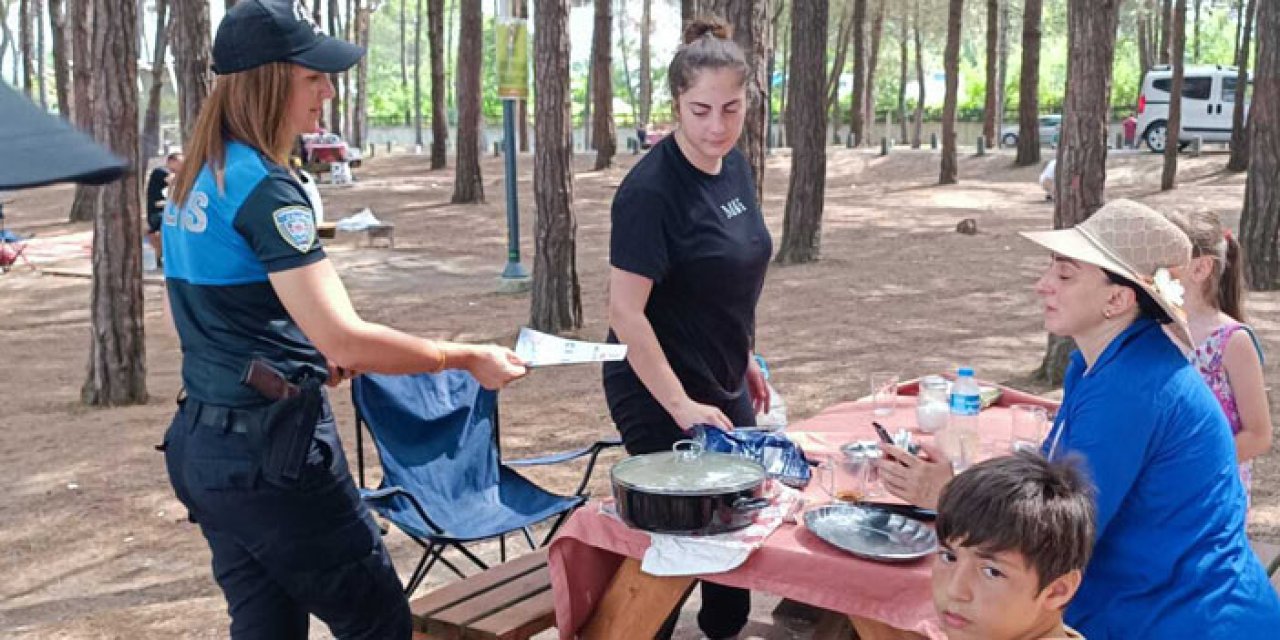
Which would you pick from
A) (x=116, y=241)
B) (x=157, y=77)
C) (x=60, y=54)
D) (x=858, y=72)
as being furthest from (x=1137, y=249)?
(x=858, y=72)

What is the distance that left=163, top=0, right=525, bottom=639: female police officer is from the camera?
7.93 feet

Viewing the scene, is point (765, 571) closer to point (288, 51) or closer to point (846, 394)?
point (288, 51)

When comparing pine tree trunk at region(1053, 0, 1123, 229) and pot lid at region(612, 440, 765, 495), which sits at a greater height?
pine tree trunk at region(1053, 0, 1123, 229)

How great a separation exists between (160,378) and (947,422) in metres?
7.19

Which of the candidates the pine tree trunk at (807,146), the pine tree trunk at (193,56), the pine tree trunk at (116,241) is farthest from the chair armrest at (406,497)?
the pine tree trunk at (807,146)

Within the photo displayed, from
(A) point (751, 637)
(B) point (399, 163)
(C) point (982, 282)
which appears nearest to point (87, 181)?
(A) point (751, 637)

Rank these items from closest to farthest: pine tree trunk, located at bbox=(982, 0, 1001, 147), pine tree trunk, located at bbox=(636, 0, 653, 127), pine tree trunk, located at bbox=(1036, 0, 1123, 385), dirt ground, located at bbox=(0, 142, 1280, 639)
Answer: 1. dirt ground, located at bbox=(0, 142, 1280, 639)
2. pine tree trunk, located at bbox=(1036, 0, 1123, 385)
3. pine tree trunk, located at bbox=(982, 0, 1001, 147)
4. pine tree trunk, located at bbox=(636, 0, 653, 127)

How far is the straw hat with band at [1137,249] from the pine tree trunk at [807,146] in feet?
37.9

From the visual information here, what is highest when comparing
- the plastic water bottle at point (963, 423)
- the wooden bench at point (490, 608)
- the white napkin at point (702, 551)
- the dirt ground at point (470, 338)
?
the plastic water bottle at point (963, 423)

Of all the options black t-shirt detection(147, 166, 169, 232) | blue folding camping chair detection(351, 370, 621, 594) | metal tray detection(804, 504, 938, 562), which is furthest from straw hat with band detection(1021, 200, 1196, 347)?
black t-shirt detection(147, 166, 169, 232)

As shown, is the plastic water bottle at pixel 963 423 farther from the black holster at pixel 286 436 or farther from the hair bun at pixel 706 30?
the black holster at pixel 286 436

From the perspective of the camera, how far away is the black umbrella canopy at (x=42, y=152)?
1335mm

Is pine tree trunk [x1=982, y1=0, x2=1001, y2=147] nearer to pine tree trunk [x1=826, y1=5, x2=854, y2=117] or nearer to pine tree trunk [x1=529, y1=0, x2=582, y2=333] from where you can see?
pine tree trunk [x1=826, y1=5, x2=854, y2=117]

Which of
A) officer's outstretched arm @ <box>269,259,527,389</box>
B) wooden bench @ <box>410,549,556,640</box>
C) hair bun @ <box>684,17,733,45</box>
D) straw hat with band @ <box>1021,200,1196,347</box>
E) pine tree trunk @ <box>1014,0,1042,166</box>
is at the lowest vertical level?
wooden bench @ <box>410,549,556,640</box>
